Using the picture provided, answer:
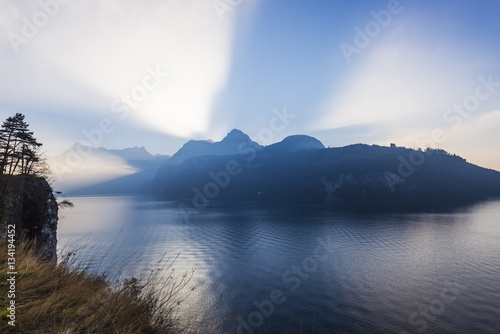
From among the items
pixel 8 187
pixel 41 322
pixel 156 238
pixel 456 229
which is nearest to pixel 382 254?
pixel 456 229

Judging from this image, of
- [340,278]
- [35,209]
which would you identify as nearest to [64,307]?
[340,278]

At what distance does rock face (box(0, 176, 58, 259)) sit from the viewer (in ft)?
102

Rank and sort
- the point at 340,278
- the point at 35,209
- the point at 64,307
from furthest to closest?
the point at 35,209, the point at 340,278, the point at 64,307

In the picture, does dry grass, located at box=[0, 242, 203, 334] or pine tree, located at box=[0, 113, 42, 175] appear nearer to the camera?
dry grass, located at box=[0, 242, 203, 334]

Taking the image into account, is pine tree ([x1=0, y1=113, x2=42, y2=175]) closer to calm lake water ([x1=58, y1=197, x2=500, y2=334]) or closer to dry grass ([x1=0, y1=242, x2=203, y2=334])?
calm lake water ([x1=58, y1=197, x2=500, y2=334])

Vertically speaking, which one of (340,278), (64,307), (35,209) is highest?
(64,307)

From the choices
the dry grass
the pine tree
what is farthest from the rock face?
the dry grass

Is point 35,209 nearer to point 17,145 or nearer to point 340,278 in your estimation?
point 17,145

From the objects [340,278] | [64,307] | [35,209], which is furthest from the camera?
[35,209]

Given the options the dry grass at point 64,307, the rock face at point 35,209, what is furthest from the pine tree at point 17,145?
the dry grass at point 64,307

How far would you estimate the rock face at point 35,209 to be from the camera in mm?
31000

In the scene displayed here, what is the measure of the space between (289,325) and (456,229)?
226ft

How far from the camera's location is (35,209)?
115ft

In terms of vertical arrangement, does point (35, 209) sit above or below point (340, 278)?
above
